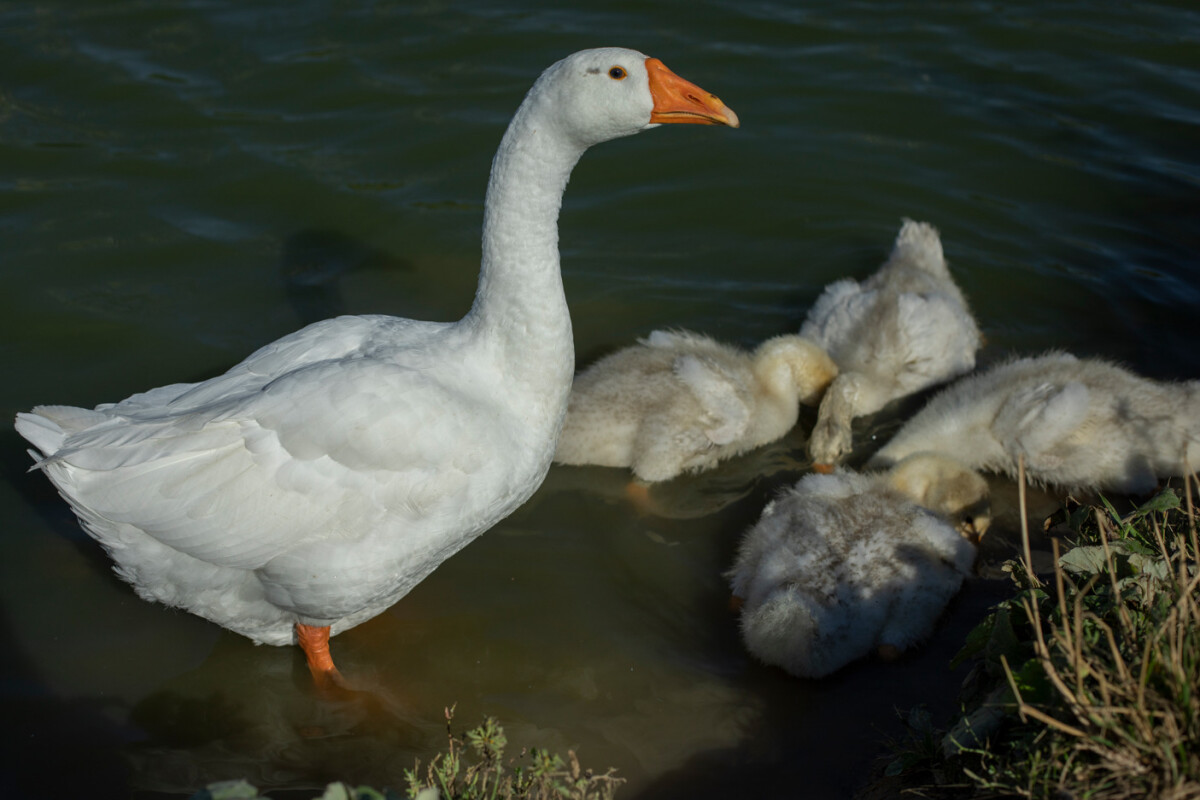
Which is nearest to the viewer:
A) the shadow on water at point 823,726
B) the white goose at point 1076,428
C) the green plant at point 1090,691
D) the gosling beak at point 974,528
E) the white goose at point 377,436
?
the green plant at point 1090,691

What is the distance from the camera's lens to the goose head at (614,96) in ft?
12.3

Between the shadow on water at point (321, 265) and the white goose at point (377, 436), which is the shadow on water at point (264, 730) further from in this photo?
the shadow on water at point (321, 265)

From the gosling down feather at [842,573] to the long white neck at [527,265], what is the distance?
4.21 ft

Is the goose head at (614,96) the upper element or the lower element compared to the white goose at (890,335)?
upper

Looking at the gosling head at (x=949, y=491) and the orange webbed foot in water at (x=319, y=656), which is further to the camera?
the gosling head at (x=949, y=491)

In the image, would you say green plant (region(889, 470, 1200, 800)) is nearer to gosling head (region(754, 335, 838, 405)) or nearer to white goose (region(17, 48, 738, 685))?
white goose (region(17, 48, 738, 685))

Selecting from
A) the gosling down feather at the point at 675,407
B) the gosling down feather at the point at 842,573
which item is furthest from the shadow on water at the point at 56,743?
the gosling down feather at the point at 842,573

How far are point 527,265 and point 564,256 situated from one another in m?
3.22

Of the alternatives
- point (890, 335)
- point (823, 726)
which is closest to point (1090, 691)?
point (823, 726)

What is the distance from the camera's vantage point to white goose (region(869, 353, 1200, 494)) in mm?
5289

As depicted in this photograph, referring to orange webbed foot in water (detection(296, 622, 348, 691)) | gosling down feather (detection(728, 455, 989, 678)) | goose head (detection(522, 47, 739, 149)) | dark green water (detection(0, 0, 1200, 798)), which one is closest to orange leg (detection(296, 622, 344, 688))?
orange webbed foot in water (detection(296, 622, 348, 691))

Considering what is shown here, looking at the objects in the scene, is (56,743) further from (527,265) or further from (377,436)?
(527,265)

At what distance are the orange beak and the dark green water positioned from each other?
94.8 inches

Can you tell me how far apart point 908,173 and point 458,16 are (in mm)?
4386
